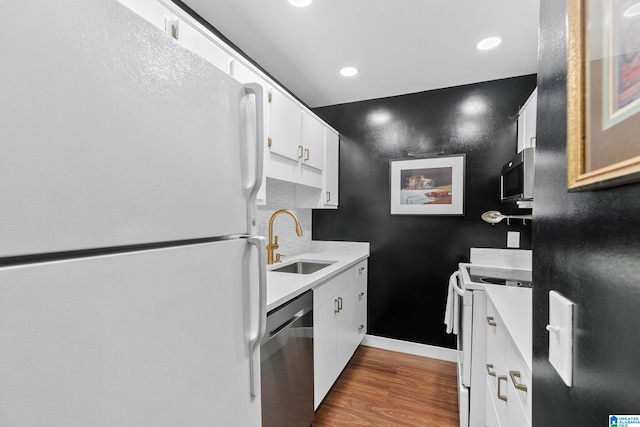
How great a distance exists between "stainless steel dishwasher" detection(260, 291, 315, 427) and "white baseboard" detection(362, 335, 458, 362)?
4.41 ft

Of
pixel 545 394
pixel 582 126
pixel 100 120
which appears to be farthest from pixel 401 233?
pixel 100 120

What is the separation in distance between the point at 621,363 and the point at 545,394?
0.32 meters

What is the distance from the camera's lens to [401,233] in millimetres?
2793

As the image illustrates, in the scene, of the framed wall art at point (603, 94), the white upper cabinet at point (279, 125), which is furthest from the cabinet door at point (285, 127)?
the framed wall art at point (603, 94)

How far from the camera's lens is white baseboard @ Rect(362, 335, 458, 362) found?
8.44ft

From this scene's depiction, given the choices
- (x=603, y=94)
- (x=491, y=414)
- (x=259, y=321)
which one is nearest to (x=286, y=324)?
(x=259, y=321)

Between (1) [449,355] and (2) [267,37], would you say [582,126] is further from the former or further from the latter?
(1) [449,355]

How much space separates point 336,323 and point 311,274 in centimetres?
52

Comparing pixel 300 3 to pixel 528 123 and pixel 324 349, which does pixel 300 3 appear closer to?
pixel 528 123

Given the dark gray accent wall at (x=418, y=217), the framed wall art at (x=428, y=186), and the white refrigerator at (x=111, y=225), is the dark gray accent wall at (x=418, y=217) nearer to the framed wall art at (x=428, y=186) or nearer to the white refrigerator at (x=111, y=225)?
the framed wall art at (x=428, y=186)

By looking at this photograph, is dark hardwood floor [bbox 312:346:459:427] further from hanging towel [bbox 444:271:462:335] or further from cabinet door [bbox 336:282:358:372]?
hanging towel [bbox 444:271:462:335]

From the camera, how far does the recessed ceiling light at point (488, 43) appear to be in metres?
1.89

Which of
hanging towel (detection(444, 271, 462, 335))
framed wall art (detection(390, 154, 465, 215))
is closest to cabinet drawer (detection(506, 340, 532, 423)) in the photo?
hanging towel (detection(444, 271, 462, 335))

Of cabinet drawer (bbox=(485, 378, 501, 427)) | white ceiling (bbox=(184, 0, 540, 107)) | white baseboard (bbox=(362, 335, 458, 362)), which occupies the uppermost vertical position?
white ceiling (bbox=(184, 0, 540, 107))
